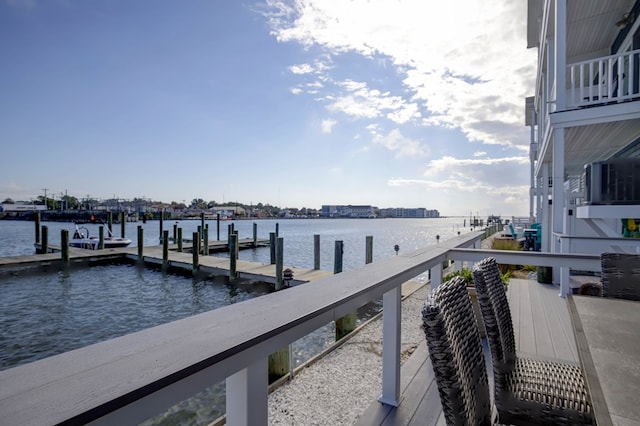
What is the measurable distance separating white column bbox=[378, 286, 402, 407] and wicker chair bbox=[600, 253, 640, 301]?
1337 mm

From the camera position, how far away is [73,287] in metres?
10.7

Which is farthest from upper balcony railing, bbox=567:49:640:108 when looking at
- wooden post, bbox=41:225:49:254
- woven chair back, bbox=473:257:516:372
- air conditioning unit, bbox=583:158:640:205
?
wooden post, bbox=41:225:49:254

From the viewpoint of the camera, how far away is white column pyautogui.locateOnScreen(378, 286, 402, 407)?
5.93 feet

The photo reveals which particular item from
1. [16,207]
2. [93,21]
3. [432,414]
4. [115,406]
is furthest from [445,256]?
[16,207]

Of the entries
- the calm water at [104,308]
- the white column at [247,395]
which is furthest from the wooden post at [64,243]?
the white column at [247,395]

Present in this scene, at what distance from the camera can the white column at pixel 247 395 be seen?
815 millimetres

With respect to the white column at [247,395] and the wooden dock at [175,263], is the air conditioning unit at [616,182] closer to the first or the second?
the white column at [247,395]

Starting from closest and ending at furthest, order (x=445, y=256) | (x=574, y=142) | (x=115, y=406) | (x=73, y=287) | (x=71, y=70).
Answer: (x=115, y=406) → (x=445, y=256) → (x=574, y=142) → (x=71, y=70) → (x=73, y=287)

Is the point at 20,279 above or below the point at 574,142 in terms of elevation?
below

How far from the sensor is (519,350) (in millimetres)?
2262

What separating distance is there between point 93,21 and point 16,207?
76.1 m

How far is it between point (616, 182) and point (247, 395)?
15.0 feet

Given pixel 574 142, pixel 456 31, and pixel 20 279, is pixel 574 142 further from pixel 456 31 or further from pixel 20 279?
pixel 20 279

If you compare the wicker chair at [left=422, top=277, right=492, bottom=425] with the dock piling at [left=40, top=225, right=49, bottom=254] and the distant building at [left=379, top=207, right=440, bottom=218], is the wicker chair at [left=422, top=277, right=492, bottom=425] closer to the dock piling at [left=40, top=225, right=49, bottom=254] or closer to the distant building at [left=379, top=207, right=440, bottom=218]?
the dock piling at [left=40, top=225, right=49, bottom=254]
